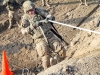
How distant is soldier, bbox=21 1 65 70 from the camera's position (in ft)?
27.5

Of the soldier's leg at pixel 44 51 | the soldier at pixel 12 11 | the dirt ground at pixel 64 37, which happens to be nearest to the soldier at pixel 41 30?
the soldier's leg at pixel 44 51

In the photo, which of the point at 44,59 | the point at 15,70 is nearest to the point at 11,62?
the point at 15,70

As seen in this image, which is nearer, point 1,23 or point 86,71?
point 86,71

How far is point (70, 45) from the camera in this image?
10164 millimetres

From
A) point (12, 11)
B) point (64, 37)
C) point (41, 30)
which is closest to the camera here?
point (41, 30)

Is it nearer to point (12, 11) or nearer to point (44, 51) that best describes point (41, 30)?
point (44, 51)

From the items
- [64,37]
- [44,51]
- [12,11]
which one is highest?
[12,11]

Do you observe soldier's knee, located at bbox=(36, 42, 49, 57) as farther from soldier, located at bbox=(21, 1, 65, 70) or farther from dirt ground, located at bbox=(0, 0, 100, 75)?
dirt ground, located at bbox=(0, 0, 100, 75)

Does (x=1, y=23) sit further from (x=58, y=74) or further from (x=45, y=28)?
(x=58, y=74)

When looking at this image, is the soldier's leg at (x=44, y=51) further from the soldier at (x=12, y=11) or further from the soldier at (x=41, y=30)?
the soldier at (x=12, y=11)

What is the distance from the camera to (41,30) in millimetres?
8383

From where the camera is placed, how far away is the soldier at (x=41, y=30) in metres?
8.38

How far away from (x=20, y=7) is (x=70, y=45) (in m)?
3.35

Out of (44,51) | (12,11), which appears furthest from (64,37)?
(44,51)
